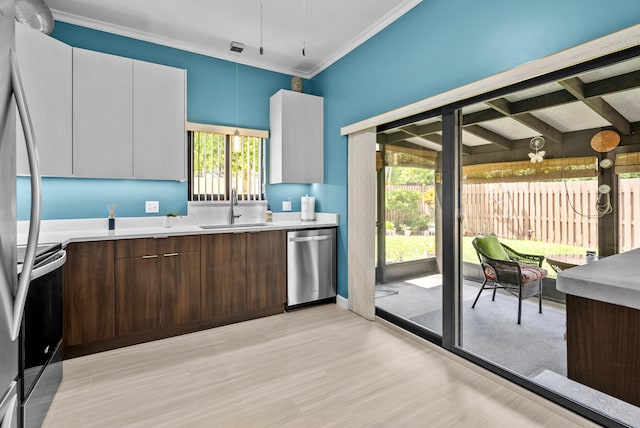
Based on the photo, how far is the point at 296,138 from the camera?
3.77 meters

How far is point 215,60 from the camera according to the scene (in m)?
3.61

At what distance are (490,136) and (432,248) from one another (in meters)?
1.00

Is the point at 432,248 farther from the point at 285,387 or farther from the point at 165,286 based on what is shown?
the point at 165,286

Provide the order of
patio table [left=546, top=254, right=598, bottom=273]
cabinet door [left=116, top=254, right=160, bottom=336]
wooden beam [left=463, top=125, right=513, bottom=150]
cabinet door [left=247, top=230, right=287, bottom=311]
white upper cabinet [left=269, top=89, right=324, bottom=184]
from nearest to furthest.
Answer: patio table [left=546, top=254, right=598, bottom=273], wooden beam [left=463, top=125, right=513, bottom=150], cabinet door [left=116, top=254, right=160, bottom=336], cabinet door [left=247, top=230, right=287, bottom=311], white upper cabinet [left=269, top=89, right=324, bottom=184]

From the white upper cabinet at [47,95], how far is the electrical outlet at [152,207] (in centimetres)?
74

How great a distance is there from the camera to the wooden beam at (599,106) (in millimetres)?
1590

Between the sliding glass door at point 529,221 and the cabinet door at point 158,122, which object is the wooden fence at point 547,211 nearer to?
the sliding glass door at point 529,221

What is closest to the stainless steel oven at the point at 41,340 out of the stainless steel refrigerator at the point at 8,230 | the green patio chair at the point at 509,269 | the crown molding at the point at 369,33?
the stainless steel refrigerator at the point at 8,230

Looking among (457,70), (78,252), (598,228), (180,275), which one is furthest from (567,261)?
(78,252)

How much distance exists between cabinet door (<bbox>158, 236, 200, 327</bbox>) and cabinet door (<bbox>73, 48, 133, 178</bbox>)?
2.65 feet

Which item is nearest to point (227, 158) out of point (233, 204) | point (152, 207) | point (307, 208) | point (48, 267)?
point (233, 204)

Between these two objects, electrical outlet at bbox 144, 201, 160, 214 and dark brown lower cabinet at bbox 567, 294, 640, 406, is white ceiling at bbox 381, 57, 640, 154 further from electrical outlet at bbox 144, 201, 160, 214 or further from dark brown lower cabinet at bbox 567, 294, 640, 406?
electrical outlet at bbox 144, 201, 160, 214

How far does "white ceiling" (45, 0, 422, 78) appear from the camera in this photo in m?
2.75

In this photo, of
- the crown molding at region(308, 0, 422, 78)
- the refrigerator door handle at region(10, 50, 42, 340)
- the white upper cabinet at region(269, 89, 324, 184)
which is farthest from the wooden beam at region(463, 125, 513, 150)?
the refrigerator door handle at region(10, 50, 42, 340)
